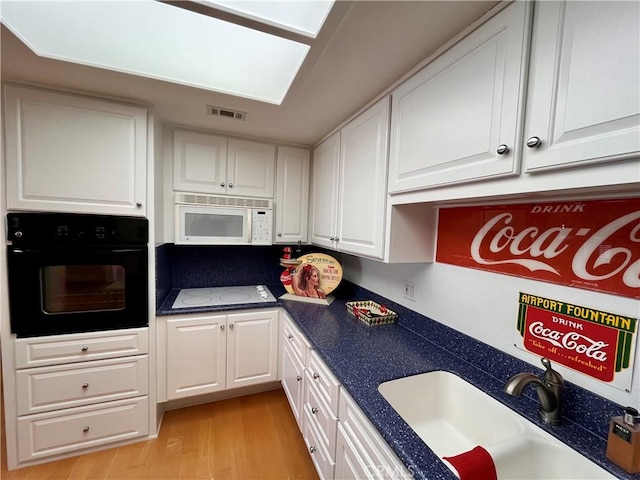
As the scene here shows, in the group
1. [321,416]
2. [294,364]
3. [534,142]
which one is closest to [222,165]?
[294,364]

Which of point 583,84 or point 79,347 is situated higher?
point 583,84

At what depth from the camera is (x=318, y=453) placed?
4.35 ft

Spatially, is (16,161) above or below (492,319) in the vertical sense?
above

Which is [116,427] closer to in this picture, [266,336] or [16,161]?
[266,336]

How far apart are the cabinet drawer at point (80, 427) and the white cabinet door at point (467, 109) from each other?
83.3 inches

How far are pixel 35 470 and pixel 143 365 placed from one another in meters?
0.73

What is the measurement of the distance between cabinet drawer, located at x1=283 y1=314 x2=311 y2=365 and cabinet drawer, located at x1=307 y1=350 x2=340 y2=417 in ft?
0.30

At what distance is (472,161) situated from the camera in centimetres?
89

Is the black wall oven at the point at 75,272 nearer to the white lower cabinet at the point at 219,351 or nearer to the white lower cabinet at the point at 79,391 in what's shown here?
the white lower cabinet at the point at 79,391

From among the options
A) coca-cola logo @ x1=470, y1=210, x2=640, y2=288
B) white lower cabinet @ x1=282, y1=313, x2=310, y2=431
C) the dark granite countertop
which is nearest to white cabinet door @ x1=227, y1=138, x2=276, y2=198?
the dark granite countertop

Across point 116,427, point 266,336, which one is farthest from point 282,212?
point 116,427

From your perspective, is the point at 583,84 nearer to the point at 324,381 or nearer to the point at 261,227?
the point at 324,381

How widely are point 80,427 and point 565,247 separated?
8.59 feet

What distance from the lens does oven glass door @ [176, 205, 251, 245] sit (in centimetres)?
192
